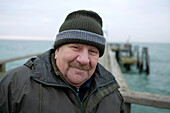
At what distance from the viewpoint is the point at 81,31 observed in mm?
1549

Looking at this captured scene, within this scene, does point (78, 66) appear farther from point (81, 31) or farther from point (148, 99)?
point (148, 99)

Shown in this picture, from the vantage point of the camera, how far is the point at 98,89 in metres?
1.69

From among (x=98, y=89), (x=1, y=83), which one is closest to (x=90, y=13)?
(x=98, y=89)

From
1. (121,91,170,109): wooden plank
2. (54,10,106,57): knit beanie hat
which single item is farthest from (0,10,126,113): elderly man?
(121,91,170,109): wooden plank

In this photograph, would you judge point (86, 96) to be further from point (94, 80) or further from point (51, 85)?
point (51, 85)

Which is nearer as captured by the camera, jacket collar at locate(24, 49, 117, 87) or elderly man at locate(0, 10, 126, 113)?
elderly man at locate(0, 10, 126, 113)

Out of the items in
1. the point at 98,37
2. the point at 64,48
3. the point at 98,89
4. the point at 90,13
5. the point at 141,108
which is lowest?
the point at 141,108

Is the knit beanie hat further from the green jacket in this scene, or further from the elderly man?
the green jacket

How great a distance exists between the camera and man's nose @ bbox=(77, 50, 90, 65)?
4.91ft

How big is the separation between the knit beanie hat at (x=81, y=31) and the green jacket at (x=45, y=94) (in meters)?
0.35

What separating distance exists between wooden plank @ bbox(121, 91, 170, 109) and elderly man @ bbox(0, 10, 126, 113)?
1.20 ft

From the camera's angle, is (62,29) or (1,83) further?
(62,29)

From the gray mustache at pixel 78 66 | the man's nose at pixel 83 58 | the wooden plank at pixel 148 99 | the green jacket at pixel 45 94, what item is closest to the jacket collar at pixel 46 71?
the green jacket at pixel 45 94

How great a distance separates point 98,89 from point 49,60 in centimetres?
68
